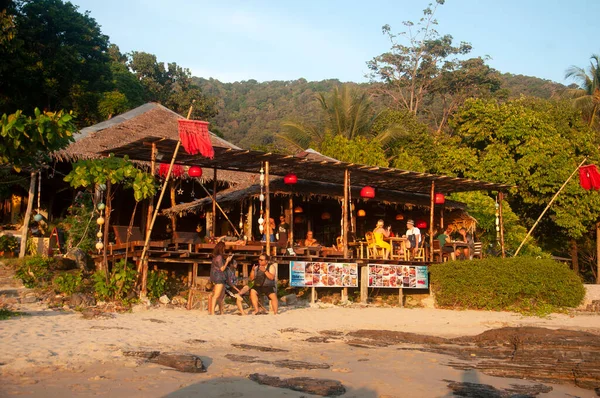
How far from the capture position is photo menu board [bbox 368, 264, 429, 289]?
624 inches

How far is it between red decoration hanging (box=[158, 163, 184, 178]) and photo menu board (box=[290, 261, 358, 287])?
4334 mm

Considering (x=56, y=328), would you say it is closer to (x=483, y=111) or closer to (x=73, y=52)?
(x=73, y=52)

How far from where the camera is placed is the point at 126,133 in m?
19.4

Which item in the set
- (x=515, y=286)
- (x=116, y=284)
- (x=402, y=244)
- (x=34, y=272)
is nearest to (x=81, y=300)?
(x=116, y=284)

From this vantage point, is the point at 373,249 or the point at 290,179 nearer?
the point at 290,179

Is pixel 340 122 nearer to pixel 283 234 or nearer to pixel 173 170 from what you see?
pixel 173 170

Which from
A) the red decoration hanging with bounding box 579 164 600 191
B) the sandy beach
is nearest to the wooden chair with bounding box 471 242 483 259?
the red decoration hanging with bounding box 579 164 600 191

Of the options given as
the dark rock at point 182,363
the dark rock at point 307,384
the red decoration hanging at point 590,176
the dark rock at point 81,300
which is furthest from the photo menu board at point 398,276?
the dark rock at point 307,384

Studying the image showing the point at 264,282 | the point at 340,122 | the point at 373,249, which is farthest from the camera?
the point at 340,122

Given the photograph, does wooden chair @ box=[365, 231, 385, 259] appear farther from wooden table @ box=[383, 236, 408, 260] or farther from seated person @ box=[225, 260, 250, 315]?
seated person @ box=[225, 260, 250, 315]

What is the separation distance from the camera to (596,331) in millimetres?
11633

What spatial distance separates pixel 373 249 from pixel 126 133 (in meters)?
8.25

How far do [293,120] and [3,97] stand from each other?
45.6 feet

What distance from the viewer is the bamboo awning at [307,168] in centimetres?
1372
